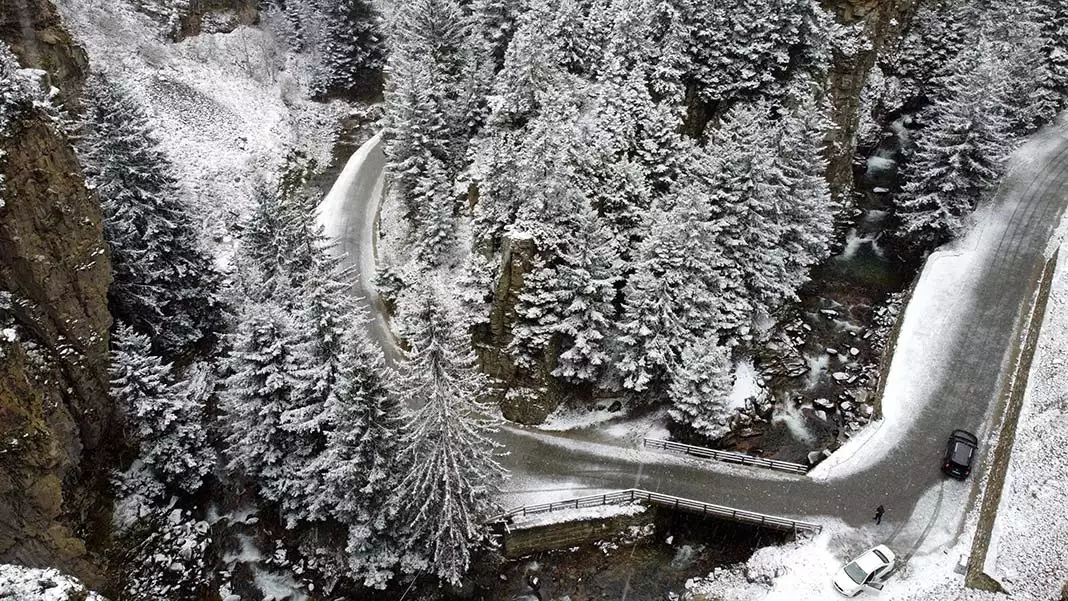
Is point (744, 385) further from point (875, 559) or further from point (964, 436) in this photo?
point (875, 559)

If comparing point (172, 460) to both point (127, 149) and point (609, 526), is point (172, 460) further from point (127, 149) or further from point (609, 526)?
point (609, 526)

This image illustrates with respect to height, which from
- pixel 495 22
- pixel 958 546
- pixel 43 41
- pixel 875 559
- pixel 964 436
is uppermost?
pixel 495 22

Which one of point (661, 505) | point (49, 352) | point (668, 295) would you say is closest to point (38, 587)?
point (49, 352)

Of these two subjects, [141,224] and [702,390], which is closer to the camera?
[141,224]

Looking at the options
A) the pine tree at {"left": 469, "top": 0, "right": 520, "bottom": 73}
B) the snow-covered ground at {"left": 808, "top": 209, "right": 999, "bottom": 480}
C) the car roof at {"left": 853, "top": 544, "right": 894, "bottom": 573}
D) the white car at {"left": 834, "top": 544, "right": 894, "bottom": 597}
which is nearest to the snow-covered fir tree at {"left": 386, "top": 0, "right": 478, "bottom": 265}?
the pine tree at {"left": 469, "top": 0, "right": 520, "bottom": 73}

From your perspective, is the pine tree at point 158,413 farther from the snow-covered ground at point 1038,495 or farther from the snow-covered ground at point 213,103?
the snow-covered ground at point 1038,495

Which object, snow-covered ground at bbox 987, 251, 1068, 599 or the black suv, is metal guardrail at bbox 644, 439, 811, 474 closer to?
the black suv
